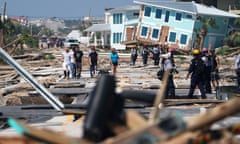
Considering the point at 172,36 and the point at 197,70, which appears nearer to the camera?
the point at 197,70

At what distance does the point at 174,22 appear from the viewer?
187 ft

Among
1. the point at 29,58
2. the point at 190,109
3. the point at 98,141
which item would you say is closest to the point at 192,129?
the point at 98,141

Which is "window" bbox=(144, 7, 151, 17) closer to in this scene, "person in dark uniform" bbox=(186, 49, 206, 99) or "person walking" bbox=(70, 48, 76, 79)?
"person walking" bbox=(70, 48, 76, 79)

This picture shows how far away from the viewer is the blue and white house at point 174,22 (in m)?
56.1

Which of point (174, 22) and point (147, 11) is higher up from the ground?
point (147, 11)

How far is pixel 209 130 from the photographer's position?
5.23m

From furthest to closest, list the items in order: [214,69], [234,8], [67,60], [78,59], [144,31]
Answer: [234,8] → [144,31] → [78,59] → [67,60] → [214,69]

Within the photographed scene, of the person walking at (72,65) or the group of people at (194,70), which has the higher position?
the group of people at (194,70)

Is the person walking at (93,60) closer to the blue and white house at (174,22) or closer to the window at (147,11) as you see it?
the blue and white house at (174,22)

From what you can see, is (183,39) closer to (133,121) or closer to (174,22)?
(174,22)

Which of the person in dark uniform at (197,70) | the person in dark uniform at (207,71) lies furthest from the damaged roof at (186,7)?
the person in dark uniform at (197,70)

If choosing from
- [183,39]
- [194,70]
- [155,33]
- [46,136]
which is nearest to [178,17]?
[183,39]

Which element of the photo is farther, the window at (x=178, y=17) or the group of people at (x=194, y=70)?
the window at (x=178, y=17)

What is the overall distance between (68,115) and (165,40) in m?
44.6
